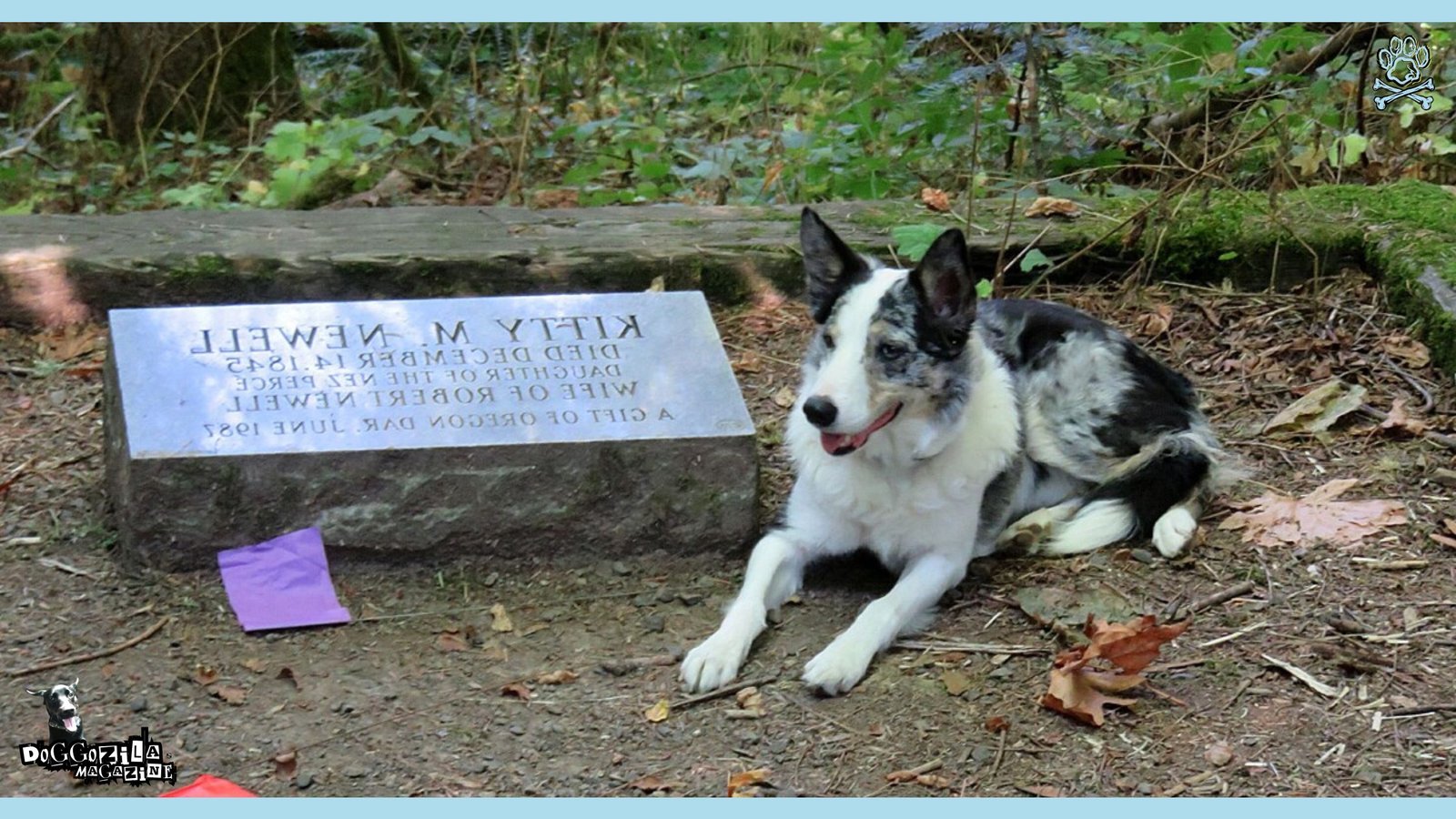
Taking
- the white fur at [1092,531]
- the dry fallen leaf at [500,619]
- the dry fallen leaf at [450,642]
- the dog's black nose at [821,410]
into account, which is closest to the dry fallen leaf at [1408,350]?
the white fur at [1092,531]

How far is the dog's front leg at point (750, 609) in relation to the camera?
3.93 m

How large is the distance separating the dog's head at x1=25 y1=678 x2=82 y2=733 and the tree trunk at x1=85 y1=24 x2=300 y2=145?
19.1ft

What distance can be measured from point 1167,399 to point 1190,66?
2.74 metres

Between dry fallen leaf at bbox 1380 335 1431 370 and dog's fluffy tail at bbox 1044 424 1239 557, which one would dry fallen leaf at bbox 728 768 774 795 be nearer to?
dog's fluffy tail at bbox 1044 424 1239 557

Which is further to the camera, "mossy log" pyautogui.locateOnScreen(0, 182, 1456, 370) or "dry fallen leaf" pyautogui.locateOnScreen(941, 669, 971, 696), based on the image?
"mossy log" pyautogui.locateOnScreen(0, 182, 1456, 370)

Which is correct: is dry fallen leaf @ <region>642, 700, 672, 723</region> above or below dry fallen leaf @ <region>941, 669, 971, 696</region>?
below

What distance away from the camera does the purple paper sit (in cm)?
419

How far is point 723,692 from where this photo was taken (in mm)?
3891

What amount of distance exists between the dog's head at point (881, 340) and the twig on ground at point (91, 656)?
1943 mm

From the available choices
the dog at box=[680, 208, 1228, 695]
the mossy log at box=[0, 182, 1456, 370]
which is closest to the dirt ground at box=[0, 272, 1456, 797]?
the dog at box=[680, 208, 1228, 695]

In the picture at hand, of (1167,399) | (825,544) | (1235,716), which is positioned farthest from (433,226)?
(1235,716)

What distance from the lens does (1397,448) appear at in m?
5.04
